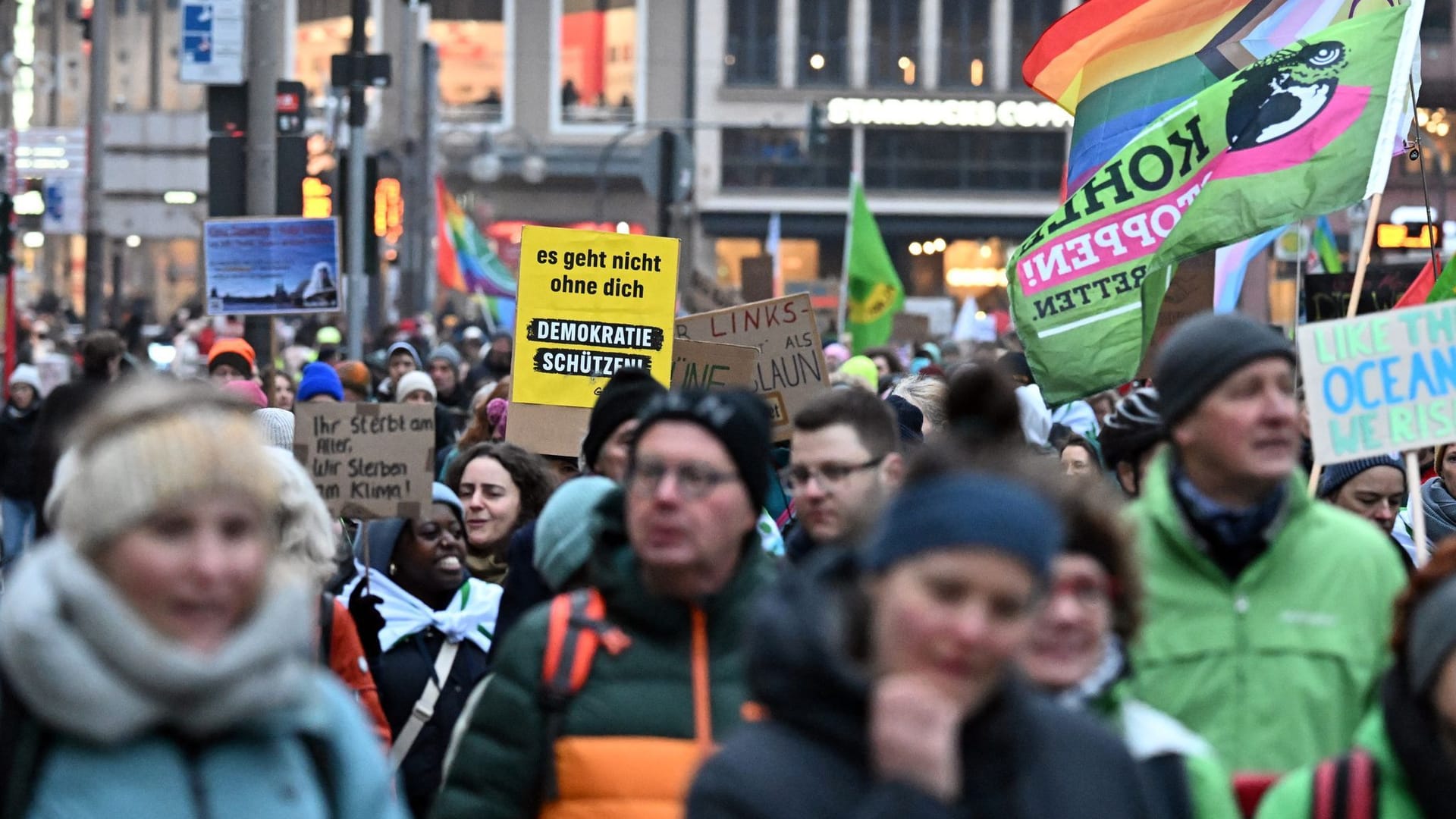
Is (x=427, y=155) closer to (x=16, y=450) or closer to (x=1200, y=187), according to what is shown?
(x=16, y=450)

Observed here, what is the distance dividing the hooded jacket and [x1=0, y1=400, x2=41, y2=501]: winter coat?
1147 centimetres

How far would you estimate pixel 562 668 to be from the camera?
147 inches

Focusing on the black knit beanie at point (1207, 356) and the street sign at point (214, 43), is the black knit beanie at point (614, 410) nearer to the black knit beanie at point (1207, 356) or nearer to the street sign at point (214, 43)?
the black knit beanie at point (1207, 356)

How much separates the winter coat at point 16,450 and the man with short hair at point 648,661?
1072 centimetres

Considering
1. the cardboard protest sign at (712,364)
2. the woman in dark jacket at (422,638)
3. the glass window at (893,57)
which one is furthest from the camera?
the glass window at (893,57)

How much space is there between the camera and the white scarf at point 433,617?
20.5 ft

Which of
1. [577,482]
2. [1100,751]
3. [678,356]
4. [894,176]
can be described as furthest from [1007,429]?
[894,176]

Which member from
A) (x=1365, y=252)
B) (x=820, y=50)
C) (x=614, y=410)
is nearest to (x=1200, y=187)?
(x=1365, y=252)

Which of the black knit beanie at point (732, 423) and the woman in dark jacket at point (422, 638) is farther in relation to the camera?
the woman in dark jacket at point (422, 638)

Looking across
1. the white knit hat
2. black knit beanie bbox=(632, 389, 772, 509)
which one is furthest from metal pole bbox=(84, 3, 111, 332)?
black knit beanie bbox=(632, 389, 772, 509)

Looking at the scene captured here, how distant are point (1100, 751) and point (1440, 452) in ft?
23.2

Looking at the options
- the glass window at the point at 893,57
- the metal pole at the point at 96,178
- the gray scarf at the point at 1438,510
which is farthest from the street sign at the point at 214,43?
the glass window at the point at 893,57

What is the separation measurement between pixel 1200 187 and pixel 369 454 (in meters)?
3.14

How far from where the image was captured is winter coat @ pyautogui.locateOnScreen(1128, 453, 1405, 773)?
3.83 m
